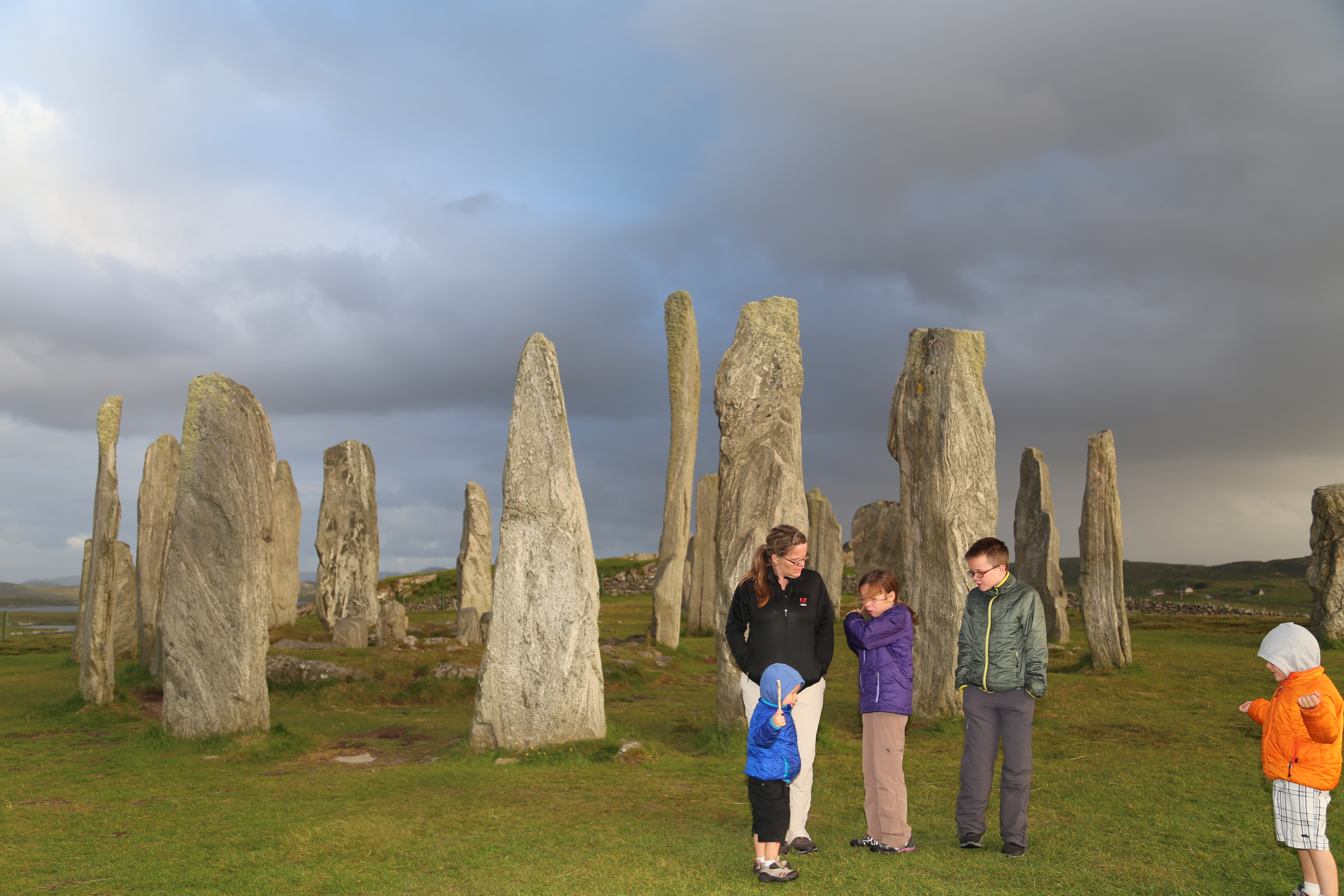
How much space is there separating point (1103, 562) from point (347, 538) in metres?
17.8

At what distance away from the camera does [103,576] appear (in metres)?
12.6

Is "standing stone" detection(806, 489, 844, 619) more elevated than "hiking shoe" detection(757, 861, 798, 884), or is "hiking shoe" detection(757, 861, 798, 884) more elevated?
"standing stone" detection(806, 489, 844, 619)

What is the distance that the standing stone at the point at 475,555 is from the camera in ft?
81.9

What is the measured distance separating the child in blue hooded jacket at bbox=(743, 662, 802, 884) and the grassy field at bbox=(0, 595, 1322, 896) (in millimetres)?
288

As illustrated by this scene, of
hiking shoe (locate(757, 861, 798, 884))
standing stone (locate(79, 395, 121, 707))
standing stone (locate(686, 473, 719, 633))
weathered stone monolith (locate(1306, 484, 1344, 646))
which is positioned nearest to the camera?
hiking shoe (locate(757, 861, 798, 884))

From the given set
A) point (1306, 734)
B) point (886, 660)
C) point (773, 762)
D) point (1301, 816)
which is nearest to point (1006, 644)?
point (886, 660)

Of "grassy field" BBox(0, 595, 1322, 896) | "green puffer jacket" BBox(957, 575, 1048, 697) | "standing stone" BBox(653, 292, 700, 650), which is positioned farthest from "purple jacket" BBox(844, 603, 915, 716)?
"standing stone" BBox(653, 292, 700, 650)

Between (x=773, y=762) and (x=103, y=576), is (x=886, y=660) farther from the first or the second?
(x=103, y=576)

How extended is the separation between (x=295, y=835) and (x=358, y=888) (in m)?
1.39

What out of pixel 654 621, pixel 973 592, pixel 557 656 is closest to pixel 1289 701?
pixel 973 592

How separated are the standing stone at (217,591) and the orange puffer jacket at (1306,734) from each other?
381 inches

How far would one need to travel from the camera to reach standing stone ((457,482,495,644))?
25.0m

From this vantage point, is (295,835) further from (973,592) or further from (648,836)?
(973,592)

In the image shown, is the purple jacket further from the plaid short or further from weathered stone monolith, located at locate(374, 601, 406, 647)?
weathered stone monolith, located at locate(374, 601, 406, 647)
